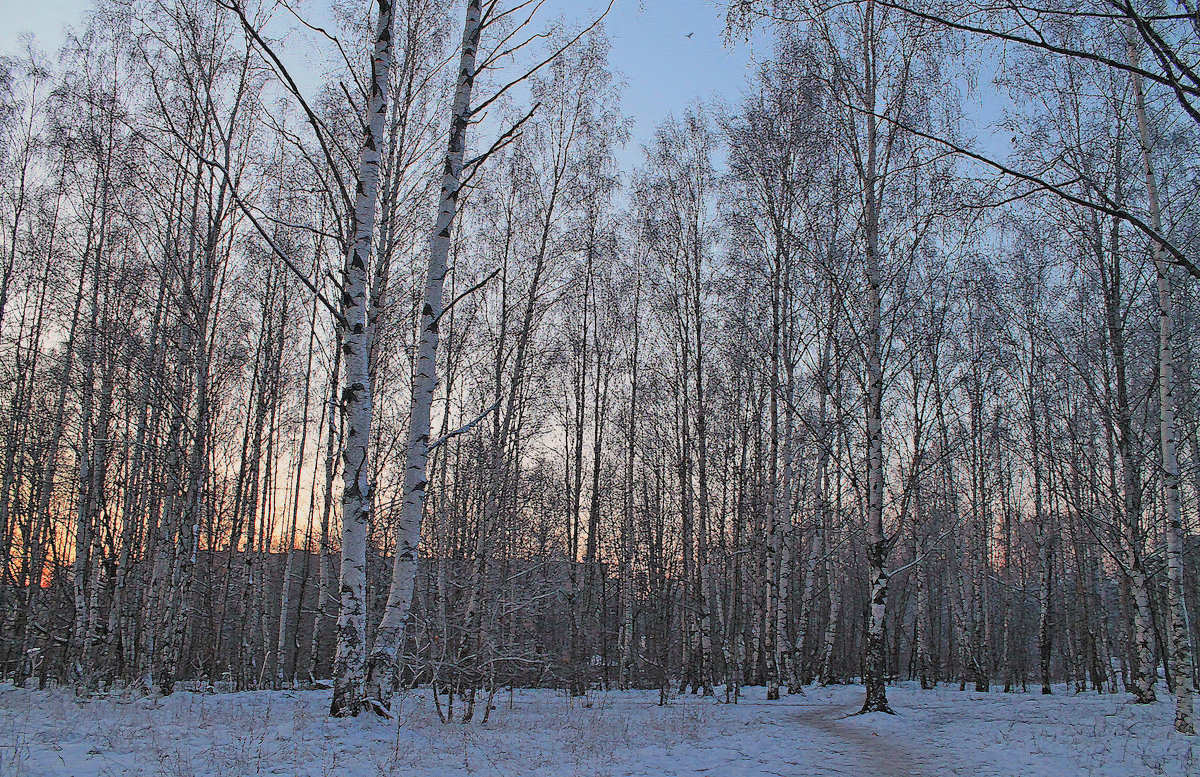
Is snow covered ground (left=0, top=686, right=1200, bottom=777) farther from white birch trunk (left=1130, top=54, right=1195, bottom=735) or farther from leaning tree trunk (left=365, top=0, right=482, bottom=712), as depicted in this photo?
white birch trunk (left=1130, top=54, right=1195, bottom=735)

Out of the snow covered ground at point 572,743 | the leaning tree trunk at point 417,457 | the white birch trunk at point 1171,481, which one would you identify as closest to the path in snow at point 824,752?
the snow covered ground at point 572,743

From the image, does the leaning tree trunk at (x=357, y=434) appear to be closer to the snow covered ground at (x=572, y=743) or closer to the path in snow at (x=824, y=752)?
the snow covered ground at (x=572, y=743)

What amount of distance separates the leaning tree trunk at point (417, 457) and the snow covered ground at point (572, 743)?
557mm

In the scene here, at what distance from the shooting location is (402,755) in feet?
16.4

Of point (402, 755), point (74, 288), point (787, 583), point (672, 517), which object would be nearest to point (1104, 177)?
point (787, 583)

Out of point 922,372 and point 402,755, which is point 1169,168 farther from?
point 402,755

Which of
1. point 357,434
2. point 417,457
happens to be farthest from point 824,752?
point 357,434

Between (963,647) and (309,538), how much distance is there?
20.3 metres

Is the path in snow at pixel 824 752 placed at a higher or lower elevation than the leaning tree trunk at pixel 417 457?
lower

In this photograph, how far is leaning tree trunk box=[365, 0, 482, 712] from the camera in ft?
20.7

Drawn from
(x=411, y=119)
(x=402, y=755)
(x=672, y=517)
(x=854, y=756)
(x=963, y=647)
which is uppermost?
(x=411, y=119)

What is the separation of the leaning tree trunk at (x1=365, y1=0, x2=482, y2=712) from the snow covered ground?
56 centimetres

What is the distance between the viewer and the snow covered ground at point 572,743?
15.1 ft

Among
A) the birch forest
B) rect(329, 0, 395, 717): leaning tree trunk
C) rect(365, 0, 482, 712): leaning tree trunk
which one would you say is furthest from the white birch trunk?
rect(329, 0, 395, 717): leaning tree trunk
